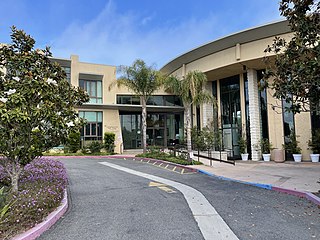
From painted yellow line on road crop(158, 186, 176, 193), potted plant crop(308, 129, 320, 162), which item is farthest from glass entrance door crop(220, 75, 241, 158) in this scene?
painted yellow line on road crop(158, 186, 176, 193)

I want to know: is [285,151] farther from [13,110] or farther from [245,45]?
[13,110]

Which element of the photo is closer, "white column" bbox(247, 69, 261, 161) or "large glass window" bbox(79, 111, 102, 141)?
"white column" bbox(247, 69, 261, 161)

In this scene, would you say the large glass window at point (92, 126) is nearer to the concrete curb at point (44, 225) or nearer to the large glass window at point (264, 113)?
the large glass window at point (264, 113)

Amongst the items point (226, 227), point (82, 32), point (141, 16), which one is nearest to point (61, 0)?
point (82, 32)

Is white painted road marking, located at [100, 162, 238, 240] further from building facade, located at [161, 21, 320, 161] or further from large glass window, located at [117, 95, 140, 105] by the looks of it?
large glass window, located at [117, 95, 140, 105]

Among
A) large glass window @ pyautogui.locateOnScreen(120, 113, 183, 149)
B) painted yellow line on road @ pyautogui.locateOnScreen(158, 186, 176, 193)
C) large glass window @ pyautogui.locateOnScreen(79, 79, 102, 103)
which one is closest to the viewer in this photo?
painted yellow line on road @ pyautogui.locateOnScreen(158, 186, 176, 193)

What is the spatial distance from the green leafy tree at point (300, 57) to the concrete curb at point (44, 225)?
631cm

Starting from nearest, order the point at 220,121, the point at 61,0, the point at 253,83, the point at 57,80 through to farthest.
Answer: the point at 57,80
the point at 61,0
the point at 253,83
the point at 220,121

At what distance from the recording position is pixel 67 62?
74.3 ft

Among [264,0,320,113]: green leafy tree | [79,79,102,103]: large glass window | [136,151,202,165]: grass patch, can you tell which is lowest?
[136,151,202,165]: grass patch

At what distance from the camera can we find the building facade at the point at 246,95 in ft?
52.1

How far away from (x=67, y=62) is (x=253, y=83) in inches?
665

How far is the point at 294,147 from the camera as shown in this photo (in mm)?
15758

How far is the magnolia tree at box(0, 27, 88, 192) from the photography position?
19.4 ft
